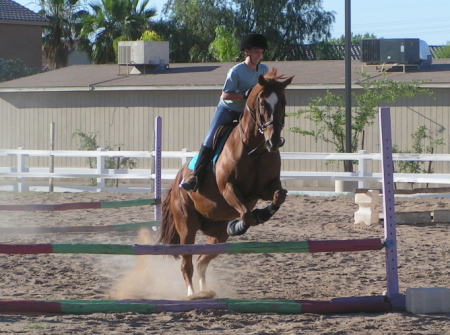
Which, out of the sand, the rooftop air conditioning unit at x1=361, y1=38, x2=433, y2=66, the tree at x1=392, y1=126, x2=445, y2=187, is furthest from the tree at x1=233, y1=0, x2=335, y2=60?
the sand

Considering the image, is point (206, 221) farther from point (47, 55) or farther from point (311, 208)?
point (47, 55)

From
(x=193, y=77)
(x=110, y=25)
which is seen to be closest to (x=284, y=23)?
(x=110, y=25)

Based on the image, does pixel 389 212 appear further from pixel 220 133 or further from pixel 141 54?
pixel 141 54

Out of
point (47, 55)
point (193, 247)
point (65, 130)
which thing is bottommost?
point (193, 247)

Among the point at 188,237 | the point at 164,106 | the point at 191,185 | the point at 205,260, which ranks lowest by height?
the point at 205,260

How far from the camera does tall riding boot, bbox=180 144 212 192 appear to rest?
5973 millimetres

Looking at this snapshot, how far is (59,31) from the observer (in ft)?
124

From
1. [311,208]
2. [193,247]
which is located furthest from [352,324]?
[311,208]

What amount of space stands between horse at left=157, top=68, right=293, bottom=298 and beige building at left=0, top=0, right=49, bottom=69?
2934 cm

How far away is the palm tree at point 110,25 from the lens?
35.3 metres

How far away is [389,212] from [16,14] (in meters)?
32.2

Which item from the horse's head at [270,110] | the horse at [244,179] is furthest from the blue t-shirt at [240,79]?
the horse's head at [270,110]

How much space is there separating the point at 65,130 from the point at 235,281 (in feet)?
56.2

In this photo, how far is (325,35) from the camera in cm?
3859
